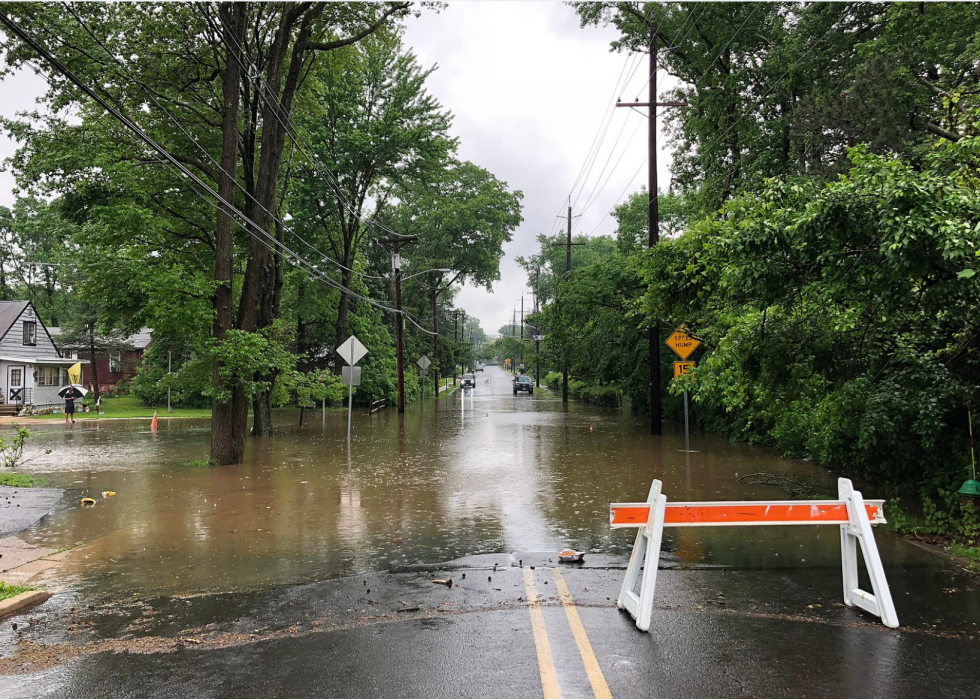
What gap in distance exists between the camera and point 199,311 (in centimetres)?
1537

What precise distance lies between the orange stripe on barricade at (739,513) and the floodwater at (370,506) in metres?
1.73

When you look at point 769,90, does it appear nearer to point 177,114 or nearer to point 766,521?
point 177,114

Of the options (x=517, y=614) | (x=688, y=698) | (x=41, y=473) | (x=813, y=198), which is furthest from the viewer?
(x=41, y=473)

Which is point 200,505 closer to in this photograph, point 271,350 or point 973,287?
point 271,350

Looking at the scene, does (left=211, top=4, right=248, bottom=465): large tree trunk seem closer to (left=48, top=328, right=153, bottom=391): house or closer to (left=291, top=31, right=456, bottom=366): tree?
(left=291, top=31, right=456, bottom=366): tree

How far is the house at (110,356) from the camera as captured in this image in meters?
48.6

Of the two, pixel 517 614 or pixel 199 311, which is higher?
pixel 199 311

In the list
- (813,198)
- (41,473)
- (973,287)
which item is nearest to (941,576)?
(973,287)

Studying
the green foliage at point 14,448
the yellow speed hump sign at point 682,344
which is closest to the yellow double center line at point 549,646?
the green foliage at point 14,448

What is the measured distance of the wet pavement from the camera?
4367 millimetres

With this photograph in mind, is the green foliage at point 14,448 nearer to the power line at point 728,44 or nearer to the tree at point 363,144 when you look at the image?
the tree at point 363,144

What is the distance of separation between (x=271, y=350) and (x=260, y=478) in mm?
3563

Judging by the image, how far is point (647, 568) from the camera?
17.3 ft

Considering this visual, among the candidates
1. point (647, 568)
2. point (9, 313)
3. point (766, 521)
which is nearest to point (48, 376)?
point (9, 313)
